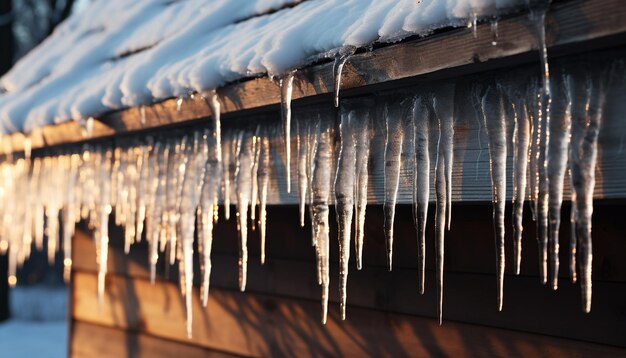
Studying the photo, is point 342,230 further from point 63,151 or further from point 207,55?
point 63,151

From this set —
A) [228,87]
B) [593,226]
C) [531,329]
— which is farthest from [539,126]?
[228,87]

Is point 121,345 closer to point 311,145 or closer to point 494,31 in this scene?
point 311,145

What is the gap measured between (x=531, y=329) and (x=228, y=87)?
1.22 m

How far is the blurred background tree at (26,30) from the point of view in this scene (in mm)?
13219

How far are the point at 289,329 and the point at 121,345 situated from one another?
65.5 inches

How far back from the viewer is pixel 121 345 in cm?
427

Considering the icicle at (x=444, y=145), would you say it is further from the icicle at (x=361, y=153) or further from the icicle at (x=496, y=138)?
the icicle at (x=361, y=153)

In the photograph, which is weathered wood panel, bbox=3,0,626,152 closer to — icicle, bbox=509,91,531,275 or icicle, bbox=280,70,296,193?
icicle, bbox=280,70,296,193

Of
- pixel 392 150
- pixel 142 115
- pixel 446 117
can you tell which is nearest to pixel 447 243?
pixel 392 150

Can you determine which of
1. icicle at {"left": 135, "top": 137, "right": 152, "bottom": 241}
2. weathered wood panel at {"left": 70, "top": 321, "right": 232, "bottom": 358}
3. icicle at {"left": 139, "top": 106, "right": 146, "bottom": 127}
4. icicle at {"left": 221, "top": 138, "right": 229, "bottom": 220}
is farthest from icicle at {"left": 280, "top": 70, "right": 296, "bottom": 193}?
weathered wood panel at {"left": 70, "top": 321, "right": 232, "bottom": 358}

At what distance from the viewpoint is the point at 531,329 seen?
2.07 meters

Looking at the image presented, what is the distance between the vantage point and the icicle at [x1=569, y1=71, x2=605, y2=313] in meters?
1.43

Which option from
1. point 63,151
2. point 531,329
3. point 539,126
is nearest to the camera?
point 539,126

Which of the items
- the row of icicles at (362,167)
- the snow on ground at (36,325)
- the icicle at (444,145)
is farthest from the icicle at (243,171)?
the snow on ground at (36,325)
